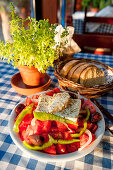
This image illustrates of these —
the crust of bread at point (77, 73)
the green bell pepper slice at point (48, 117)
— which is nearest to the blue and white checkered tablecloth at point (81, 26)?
the crust of bread at point (77, 73)

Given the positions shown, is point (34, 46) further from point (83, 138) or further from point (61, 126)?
point (83, 138)

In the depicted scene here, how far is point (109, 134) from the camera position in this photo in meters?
0.94

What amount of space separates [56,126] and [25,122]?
191mm

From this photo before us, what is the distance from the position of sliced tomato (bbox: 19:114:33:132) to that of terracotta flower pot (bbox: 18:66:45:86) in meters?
0.40

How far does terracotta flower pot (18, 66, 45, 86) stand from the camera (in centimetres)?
115

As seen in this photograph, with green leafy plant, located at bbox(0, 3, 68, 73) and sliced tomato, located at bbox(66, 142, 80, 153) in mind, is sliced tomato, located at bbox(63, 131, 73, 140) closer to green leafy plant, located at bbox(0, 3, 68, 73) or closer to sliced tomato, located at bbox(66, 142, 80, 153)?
sliced tomato, located at bbox(66, 142, 80, 153)

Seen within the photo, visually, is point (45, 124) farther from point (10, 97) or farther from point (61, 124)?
point (10, 97)

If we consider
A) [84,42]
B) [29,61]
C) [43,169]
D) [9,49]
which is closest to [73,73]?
[29,61]

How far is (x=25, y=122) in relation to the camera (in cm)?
87

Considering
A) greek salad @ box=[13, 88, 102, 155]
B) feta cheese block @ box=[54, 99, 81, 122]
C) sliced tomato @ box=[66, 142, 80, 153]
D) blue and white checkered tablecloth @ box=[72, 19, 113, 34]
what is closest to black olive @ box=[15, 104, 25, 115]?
greek salad @ box=[13, 88, 102, 155]

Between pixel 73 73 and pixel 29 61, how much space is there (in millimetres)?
437

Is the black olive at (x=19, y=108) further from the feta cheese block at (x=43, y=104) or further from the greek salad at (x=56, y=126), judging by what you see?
the feta cheese block at (x=43, y=104)

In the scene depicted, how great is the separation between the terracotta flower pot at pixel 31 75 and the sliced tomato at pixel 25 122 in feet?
1.31

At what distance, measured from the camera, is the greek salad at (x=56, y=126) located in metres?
0.74
